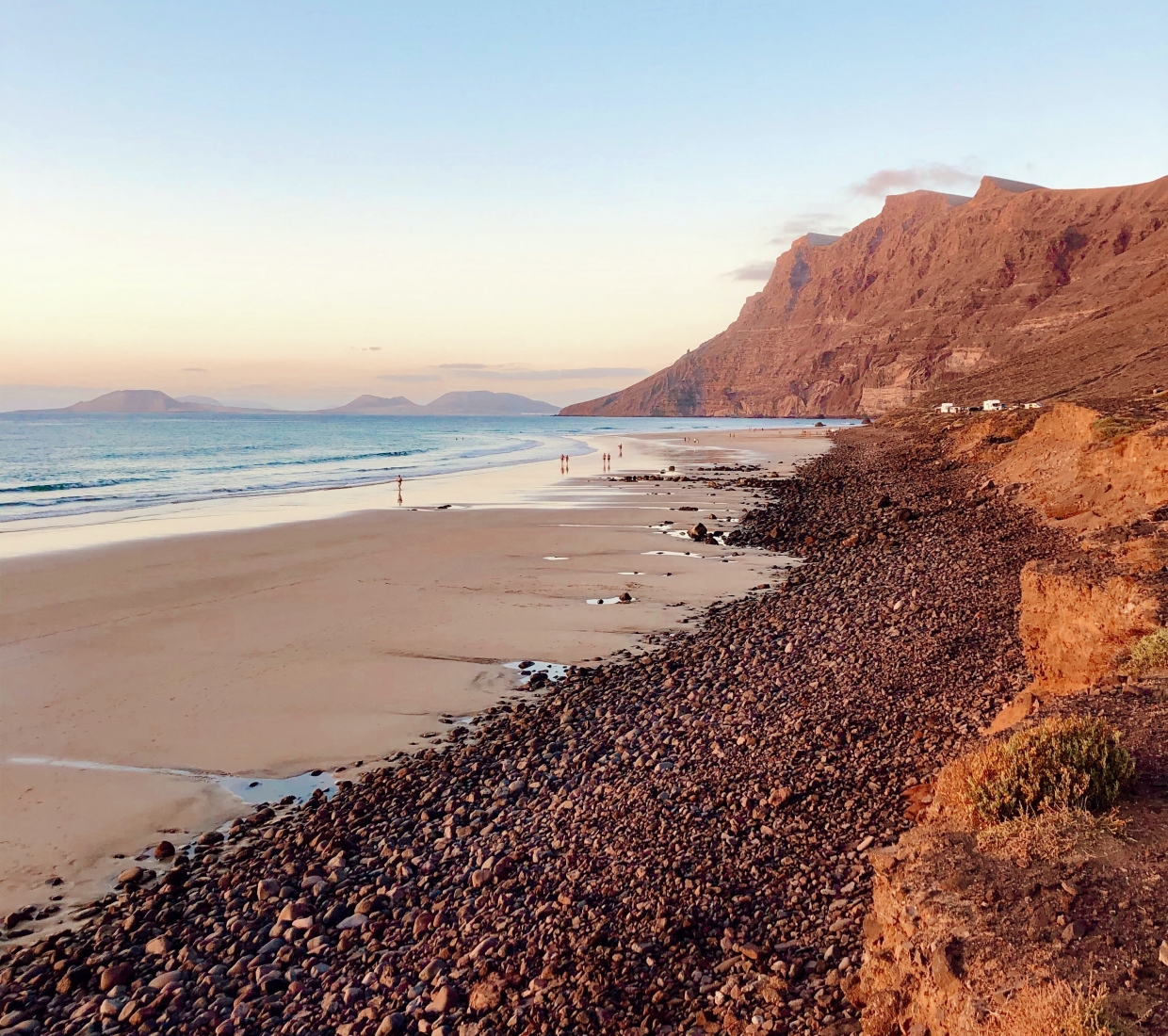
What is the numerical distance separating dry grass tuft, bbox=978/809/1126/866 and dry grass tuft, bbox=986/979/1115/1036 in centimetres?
106

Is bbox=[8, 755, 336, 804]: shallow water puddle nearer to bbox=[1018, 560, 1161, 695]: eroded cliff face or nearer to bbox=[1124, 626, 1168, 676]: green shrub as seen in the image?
bbox=[1018, 560, 1161, 695]: eroded cliff face

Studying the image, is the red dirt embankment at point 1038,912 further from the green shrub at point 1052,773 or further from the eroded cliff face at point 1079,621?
the green shrub at point 1052,773

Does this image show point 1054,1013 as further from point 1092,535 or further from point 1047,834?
point 1092,535

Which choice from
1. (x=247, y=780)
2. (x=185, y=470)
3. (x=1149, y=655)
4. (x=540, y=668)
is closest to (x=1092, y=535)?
(x=1149, y=655)

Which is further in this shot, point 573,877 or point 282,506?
point 282,506

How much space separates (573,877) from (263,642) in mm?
9632

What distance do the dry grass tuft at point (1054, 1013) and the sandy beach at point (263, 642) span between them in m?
7.23

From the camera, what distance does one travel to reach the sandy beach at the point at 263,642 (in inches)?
332

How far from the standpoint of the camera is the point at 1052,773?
4.95 metres

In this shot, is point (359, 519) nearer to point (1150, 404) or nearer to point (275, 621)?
point (275, 621)

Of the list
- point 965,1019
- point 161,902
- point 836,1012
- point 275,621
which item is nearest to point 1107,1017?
point 965,1019

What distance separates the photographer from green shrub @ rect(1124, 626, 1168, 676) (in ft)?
23.5

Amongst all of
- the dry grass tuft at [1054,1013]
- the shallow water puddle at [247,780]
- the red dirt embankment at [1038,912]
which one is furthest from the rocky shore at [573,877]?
the dry grass tuft at [1054,1013]

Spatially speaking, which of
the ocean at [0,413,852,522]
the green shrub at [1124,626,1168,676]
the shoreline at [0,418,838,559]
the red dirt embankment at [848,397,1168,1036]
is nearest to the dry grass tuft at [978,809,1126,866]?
the red dirt embankment at [848,397,1168,1036]
